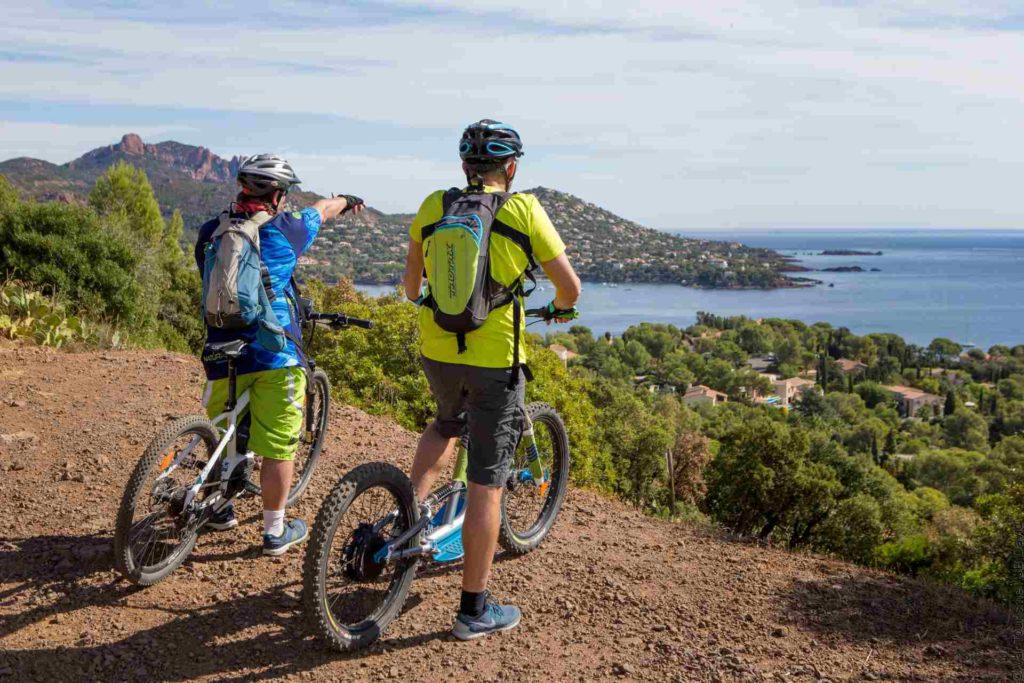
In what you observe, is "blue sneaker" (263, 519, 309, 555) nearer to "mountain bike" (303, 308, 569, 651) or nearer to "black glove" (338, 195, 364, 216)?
"mountain bike" (303, 308, 569, 651)

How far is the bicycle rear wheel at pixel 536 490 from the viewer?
4855 mm

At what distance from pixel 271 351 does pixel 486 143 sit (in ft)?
4.62

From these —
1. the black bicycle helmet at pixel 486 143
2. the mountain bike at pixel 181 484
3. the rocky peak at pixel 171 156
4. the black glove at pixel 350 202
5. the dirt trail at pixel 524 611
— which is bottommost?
the dirt trail at pixel 524 611

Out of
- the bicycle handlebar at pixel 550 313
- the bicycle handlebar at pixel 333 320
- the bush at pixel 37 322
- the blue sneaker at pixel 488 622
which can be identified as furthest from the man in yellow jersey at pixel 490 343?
the bush at pixel 37 322

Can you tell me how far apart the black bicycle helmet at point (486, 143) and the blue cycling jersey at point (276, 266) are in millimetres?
929

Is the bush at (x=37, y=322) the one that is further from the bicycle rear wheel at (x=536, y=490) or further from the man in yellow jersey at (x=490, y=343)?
the man in yellow jersey at (x=490, y=343)

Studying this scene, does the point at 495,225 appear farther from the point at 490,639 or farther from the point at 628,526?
the point at 628,526

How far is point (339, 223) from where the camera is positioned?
112 ft

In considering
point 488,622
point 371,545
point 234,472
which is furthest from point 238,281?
point 488,622

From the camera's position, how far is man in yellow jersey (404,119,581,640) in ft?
11.5

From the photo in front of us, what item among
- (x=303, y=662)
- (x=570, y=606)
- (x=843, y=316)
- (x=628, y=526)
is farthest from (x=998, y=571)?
(x=843, y=316)

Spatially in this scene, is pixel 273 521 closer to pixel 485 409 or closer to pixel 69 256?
pixel 485 409

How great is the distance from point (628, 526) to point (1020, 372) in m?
132

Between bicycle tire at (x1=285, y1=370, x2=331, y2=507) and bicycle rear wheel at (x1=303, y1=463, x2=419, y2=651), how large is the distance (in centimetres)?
153
